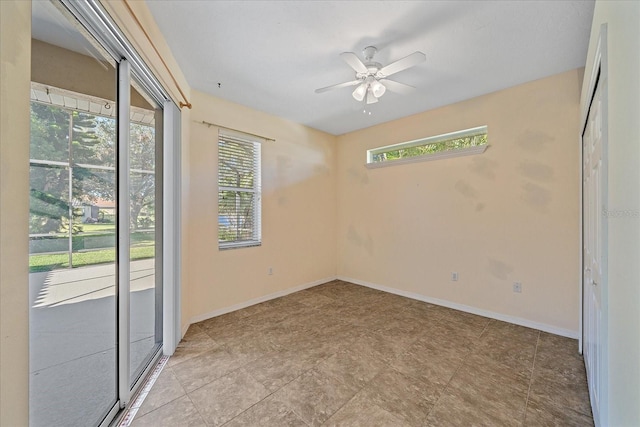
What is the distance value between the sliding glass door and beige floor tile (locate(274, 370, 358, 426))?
42.0 inches

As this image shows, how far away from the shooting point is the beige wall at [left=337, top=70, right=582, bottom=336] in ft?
8.32

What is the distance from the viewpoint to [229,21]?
72.9 inches

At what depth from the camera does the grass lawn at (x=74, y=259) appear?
41.7 inches

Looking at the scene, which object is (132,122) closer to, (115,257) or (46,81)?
(46,81)

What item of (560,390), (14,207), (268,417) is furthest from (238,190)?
(560,390)

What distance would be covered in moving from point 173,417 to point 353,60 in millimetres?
2699

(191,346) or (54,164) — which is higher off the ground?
(54,164)

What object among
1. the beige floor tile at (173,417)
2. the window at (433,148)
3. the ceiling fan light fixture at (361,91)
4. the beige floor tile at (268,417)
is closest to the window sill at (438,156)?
the window at (433,148)

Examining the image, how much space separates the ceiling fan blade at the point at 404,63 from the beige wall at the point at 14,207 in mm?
1964

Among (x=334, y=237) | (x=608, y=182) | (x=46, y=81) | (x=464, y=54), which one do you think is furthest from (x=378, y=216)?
(x=46, y=81)

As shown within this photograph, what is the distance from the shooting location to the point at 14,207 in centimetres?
72

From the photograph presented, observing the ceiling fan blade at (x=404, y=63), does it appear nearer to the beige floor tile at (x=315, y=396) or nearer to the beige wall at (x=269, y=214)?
the beige wall at (x=269, y=214)

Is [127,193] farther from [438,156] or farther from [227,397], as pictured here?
[438,156]

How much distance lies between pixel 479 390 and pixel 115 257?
2575 millimetres
